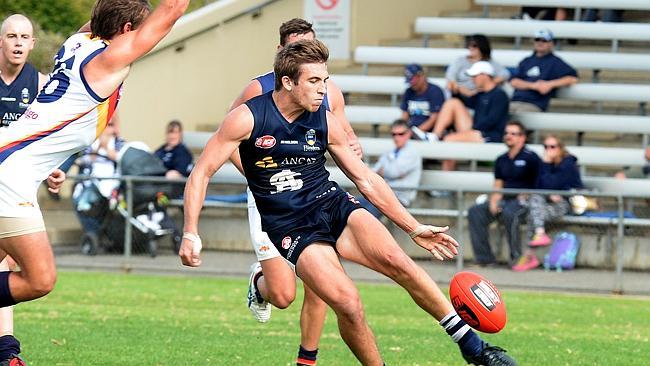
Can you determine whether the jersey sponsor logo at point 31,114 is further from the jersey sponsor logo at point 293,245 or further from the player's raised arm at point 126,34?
the jersey sponsor logo at point 293,245

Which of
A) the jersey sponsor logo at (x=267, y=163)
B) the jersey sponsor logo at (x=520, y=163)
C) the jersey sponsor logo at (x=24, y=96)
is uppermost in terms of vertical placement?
the jersey sponsor logo at (x=24, y=96)

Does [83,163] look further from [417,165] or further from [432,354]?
[432,354]

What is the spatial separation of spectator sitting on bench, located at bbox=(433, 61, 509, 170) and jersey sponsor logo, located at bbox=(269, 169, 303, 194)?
9.99m

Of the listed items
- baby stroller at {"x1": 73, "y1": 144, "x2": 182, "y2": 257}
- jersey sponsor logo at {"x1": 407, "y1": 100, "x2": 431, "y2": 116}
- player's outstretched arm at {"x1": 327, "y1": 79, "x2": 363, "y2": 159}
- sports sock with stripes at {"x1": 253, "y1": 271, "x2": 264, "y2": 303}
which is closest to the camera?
player's outstretched arm at {"x1": 327, "y1": 79, "x2": 363, "y2": 159}

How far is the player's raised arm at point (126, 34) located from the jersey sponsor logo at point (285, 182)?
3.72ft

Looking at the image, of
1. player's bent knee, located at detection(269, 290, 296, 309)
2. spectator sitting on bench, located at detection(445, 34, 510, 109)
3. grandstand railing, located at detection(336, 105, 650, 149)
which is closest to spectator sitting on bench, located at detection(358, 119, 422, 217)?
spectator sitting on bench, located at detection(445, 34, 510, 109)

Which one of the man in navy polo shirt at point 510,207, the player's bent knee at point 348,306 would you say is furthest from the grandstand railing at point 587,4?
the player's bent knee at point 348,306

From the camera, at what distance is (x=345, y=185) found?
15828 mm

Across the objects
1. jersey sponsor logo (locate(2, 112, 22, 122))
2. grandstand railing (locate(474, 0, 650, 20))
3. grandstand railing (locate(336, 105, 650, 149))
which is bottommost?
grandstand railing (locate(336, 105, 650, 149))

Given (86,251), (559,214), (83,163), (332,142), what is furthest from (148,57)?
(332,142)

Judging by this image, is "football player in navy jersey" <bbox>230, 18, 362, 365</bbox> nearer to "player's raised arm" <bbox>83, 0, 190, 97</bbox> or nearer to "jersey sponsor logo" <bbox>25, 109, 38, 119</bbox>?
"player's raised arm" <bbox>83, 0, 190, 97</bbox>

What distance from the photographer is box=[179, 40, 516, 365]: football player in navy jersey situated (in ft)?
25.1

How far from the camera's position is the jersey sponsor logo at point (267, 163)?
8.03 m

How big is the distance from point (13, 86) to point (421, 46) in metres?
13.8
